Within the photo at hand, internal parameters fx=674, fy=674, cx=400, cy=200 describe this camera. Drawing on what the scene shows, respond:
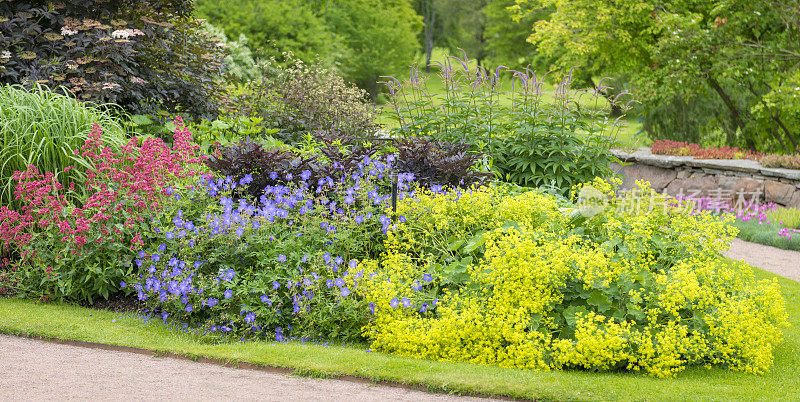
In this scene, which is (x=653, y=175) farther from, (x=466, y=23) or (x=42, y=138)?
(x=466, y=23)

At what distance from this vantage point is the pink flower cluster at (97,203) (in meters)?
4.75

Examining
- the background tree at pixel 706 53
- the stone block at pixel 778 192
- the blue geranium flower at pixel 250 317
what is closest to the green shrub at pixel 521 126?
the blue geranium flower at pixel 250 317

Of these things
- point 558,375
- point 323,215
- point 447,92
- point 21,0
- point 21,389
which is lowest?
A: point 21,389

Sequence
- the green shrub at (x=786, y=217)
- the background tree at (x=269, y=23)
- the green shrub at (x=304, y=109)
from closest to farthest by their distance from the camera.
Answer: the green shrub at (x=304, y=109)
the green shrub at (x=786, y=217)
the background tree at (x=269, y=23)

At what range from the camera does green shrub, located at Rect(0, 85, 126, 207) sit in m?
5.23

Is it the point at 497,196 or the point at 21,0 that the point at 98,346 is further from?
the point at 21,0

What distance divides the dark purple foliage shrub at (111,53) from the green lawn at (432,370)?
2.77m

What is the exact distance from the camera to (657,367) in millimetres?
3707

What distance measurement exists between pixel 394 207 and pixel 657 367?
2020mm

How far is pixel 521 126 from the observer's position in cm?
665

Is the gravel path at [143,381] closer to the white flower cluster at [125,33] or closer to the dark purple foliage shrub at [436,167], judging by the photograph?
the dark purple foliage shrub at [436,167]

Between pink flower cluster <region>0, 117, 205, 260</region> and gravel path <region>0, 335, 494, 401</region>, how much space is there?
995mm

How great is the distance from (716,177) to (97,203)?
31.5 ft

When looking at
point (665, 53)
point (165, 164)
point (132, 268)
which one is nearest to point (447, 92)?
point (165, 164)
